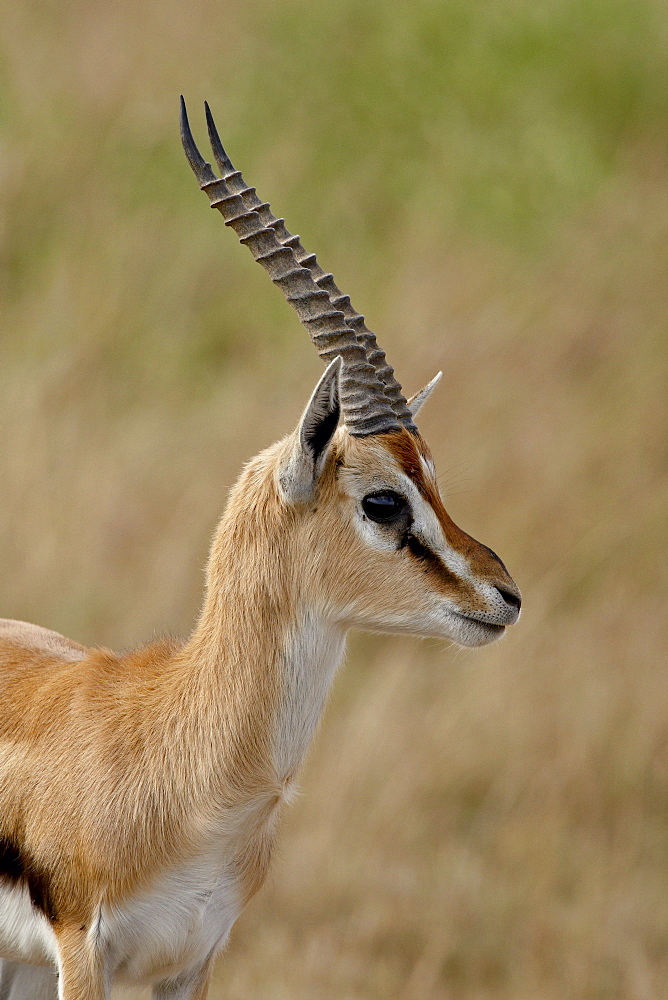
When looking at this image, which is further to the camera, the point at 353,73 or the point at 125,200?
the point at 353,73

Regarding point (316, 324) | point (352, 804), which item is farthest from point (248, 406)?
point (316, 324)

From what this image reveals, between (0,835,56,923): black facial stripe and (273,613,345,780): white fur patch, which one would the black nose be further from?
(0,835,56,923): black facial stripe

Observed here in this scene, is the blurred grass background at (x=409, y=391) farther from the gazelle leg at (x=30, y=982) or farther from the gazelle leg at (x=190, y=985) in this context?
the gazelle leg at (x=190, y=985)

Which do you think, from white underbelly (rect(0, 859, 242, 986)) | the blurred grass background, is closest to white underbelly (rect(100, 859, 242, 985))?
white underbelly (rect(0, 859, 242, 986))

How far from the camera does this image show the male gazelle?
3932 mm

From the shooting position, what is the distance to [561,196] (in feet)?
44.6

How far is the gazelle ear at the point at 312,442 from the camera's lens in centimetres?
379

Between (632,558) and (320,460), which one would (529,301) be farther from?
(320,460)

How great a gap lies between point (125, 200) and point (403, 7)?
14.5 ft

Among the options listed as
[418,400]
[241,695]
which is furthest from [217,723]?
[418,400]

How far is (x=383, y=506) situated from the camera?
3984 mm

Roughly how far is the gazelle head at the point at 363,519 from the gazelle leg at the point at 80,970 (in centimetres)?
130

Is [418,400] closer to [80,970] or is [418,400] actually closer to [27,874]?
[27,874]

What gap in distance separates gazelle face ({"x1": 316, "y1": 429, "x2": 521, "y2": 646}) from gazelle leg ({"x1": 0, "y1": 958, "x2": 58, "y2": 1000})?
6.71 feet
